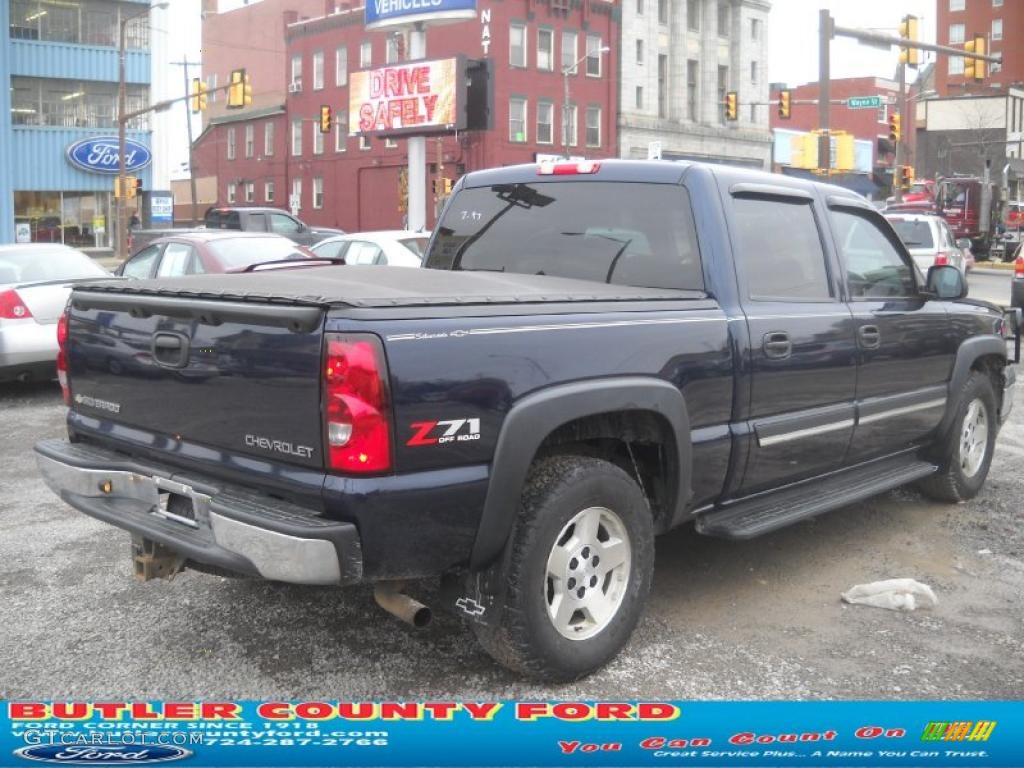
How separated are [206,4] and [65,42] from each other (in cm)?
3362

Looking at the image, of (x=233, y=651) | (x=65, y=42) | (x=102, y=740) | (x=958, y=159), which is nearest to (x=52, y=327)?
(x=233, y=651)

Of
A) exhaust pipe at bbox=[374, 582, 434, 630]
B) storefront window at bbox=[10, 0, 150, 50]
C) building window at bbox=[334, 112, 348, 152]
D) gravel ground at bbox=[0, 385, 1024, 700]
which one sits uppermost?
storefront window at bbox=[10, 0, 150, 50]

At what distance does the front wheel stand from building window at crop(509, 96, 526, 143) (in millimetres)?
43336

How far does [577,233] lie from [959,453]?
9.31 feet

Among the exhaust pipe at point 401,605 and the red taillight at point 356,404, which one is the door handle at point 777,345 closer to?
the exhaust pipe at point 401,605

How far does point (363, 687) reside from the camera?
12.5ft

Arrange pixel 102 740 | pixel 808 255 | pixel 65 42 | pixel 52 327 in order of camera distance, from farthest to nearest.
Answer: pixel 65 42 → pixel 52 327 → pixel 808 255 → pixel 102 740

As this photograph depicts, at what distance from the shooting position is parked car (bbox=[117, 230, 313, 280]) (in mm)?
10258

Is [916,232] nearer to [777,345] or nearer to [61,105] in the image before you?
[777,345]

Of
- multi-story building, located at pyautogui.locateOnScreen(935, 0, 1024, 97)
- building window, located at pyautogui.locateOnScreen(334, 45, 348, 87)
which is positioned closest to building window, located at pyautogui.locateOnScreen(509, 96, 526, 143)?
building window, located at pyautogui.locateOnScreen(334, 45, 348, 87)

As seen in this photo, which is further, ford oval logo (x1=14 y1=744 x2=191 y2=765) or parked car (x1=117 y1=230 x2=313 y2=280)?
parked car (x1=117 y1=230 x2=313 y2=280)

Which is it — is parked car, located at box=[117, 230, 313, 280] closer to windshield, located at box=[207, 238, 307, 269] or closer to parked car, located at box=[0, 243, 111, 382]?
windshield, located at box=[207, 238, 307, 269]

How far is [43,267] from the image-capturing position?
10.4m

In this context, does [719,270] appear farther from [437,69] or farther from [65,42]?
[65,42]
